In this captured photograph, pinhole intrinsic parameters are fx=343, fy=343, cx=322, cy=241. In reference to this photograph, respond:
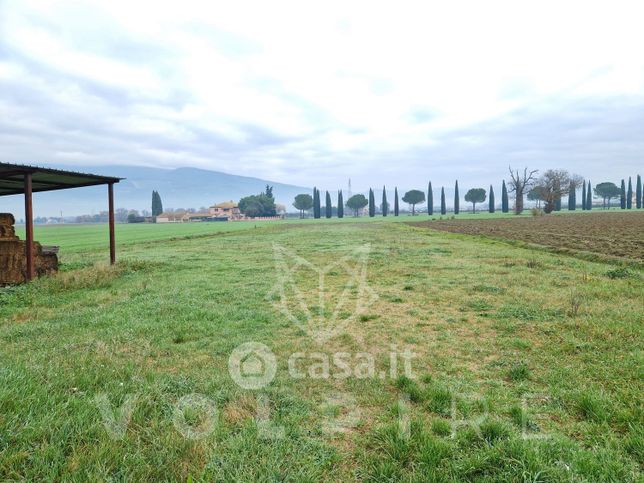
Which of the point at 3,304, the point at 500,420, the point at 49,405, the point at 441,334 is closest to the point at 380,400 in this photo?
the point at 500,420

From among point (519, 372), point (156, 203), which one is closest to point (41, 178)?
point (519, 372)

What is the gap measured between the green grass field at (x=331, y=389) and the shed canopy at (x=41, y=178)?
3567mm

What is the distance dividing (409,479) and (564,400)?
2.11 metres

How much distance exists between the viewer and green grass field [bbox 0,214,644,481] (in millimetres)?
2545

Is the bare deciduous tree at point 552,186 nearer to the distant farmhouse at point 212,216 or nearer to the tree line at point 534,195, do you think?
the tree line at point 534,195

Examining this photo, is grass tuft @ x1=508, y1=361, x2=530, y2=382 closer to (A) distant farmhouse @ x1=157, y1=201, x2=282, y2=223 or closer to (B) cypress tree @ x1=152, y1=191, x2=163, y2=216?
(A) distant farmhouse @ x1=157, y1=201, x2=282, y2=223

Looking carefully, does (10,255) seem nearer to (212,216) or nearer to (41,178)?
(41,178)

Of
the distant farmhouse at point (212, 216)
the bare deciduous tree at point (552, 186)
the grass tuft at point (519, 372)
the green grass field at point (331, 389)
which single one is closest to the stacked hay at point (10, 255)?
the green grass field at point (331, 389)

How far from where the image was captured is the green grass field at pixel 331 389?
2545 mm

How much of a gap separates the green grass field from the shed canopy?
357 cm

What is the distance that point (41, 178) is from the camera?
36.0 ft

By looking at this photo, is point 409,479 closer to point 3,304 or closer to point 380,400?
point 380,400

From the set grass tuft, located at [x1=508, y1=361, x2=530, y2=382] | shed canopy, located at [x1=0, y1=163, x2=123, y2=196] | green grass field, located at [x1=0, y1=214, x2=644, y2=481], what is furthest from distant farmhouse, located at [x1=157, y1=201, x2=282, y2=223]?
grass tuft, located at [x1=508, y1=361, x2=530, y2=382]

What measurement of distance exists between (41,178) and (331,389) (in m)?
12.1
